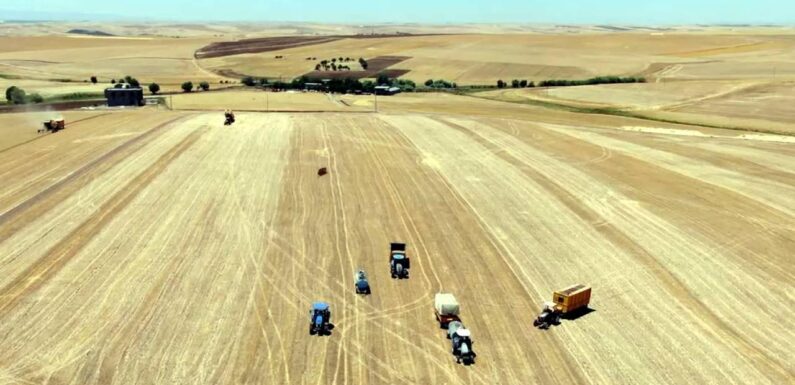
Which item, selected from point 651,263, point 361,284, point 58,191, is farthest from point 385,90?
point 361,284

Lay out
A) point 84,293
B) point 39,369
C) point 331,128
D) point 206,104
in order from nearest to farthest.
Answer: point 39,369
point 84,293
point 331,128
point 206,104

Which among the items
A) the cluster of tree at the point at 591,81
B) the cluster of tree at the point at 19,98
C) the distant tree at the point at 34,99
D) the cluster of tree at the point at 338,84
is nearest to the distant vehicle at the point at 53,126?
the cluster of tree at the point at 19,98

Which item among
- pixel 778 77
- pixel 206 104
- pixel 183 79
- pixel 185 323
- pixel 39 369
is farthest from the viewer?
pixel 183 79

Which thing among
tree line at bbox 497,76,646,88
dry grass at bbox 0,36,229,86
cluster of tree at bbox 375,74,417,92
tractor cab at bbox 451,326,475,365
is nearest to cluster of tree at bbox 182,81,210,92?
dry grass at bbox 0,36,229,86

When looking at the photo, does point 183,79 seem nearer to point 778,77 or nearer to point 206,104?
point 206,104

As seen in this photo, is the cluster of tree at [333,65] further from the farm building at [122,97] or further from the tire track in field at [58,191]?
the tire track in field at [58,191]

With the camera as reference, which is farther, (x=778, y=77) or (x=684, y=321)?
(x=778, y=77)

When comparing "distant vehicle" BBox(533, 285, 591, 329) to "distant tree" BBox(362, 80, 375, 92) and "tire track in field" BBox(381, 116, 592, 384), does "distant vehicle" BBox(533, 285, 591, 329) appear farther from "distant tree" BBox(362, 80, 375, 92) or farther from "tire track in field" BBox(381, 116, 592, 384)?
"distant tree" BBox(362, 80, 375, 92)

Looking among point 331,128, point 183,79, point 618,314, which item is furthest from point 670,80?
point 618,314
